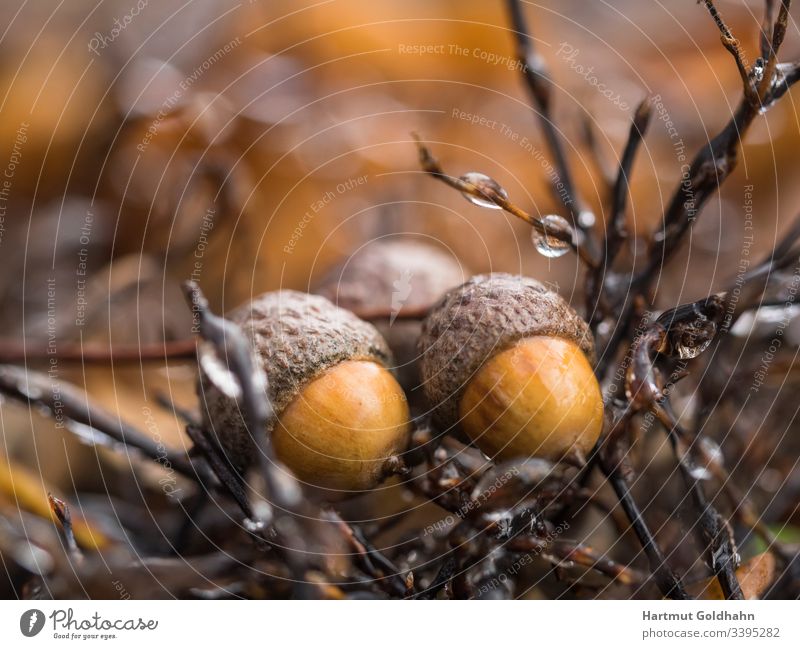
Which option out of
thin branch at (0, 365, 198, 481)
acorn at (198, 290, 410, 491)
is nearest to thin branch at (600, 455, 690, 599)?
acorn at (198, 290, 410, 491)

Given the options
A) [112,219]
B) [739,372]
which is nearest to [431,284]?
[739,372]

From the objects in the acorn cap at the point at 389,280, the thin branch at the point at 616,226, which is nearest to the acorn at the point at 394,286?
the acorn cap at the point at 389,280

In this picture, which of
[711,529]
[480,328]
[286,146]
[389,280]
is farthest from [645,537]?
[286,146]

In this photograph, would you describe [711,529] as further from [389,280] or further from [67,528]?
[67,528]

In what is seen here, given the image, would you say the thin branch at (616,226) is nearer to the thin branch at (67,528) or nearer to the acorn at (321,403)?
the acorn at (321,403)

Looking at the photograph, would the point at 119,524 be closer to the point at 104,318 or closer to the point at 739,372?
the point at 104,318

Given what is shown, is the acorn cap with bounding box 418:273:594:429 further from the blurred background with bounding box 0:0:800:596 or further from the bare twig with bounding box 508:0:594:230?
the blurred background with bounding box 0:0:800:596

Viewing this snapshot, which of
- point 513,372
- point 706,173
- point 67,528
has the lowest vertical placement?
point 67,528
